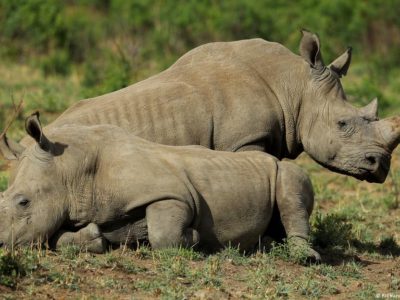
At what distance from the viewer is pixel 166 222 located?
8.25 m

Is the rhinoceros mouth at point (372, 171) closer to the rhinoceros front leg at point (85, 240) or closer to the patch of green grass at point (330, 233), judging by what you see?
the patch of green grass at point (330, 233)

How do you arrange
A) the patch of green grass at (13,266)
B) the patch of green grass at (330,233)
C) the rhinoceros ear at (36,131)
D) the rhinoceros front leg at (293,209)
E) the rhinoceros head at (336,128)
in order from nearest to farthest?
1. the patch of green grass at (13,266)
2. the rhinoceros ear at (36,131)
3. the rhinoceros front leg at (293,209)
4. the patch of green grass at (330,233)
5. the rhinoceros head at (336,128)

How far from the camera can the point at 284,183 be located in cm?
901

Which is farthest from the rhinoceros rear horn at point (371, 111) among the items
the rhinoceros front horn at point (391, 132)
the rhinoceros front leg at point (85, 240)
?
the rhinoceros front leg at point (85, 240)

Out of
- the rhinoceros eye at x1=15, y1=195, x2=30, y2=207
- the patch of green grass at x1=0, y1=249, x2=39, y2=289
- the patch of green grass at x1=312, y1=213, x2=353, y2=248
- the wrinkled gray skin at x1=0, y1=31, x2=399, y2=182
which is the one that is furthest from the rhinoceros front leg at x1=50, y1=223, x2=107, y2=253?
the patch of green grass at x1=312, y1=213, x2=353, y2=248

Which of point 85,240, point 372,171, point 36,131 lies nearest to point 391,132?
point 372,171

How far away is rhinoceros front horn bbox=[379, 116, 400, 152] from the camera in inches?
400

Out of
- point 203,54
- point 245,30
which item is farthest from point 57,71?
point 203,54

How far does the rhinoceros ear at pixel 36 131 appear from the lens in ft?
26.6

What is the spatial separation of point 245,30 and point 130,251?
13886 mm

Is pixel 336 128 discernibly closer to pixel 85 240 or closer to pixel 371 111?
pixel 371 111

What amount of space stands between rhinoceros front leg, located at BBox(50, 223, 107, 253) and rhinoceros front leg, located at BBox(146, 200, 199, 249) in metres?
0.40

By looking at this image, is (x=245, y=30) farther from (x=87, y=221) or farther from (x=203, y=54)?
(x=87, y=221)

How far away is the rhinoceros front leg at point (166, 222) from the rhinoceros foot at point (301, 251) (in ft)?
3.45
